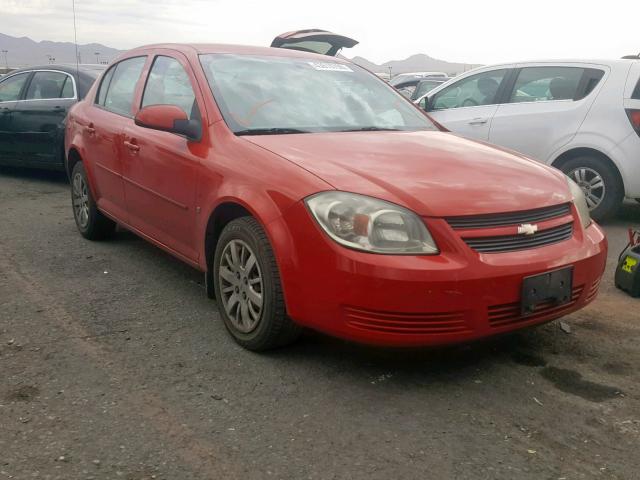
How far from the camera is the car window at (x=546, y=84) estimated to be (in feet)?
22.4

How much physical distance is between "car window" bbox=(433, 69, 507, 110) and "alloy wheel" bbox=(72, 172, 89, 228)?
4122mm

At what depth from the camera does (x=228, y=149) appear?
350 centimetres

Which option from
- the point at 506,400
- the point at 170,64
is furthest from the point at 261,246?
the point at 170,64

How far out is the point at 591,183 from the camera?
21.4ft

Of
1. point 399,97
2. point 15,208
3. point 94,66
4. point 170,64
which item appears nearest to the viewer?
point 170,64

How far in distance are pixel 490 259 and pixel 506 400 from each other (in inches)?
24.3

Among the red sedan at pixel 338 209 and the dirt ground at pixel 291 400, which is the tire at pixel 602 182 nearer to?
the dirt ground at pixel 291 400

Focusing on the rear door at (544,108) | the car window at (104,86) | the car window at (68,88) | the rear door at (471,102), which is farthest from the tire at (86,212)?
the rear door at (544,108)

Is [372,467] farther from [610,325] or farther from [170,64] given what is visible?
[170,64]

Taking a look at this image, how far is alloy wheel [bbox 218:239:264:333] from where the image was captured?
3.27 metres

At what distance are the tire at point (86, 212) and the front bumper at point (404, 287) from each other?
2.84 m

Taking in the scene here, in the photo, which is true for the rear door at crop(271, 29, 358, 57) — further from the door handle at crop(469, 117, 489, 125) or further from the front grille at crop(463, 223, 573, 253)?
the front grille at crop(463, 223, 573, 253)

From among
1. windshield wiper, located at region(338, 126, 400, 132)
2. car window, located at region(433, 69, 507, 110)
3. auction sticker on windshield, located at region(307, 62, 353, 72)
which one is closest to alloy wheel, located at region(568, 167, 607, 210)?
car window, located at region(433, 69, 507, 110)

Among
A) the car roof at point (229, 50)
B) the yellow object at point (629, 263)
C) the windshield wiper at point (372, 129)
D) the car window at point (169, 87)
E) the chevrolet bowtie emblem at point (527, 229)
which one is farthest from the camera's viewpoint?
the yellow object at point (629, 263)
